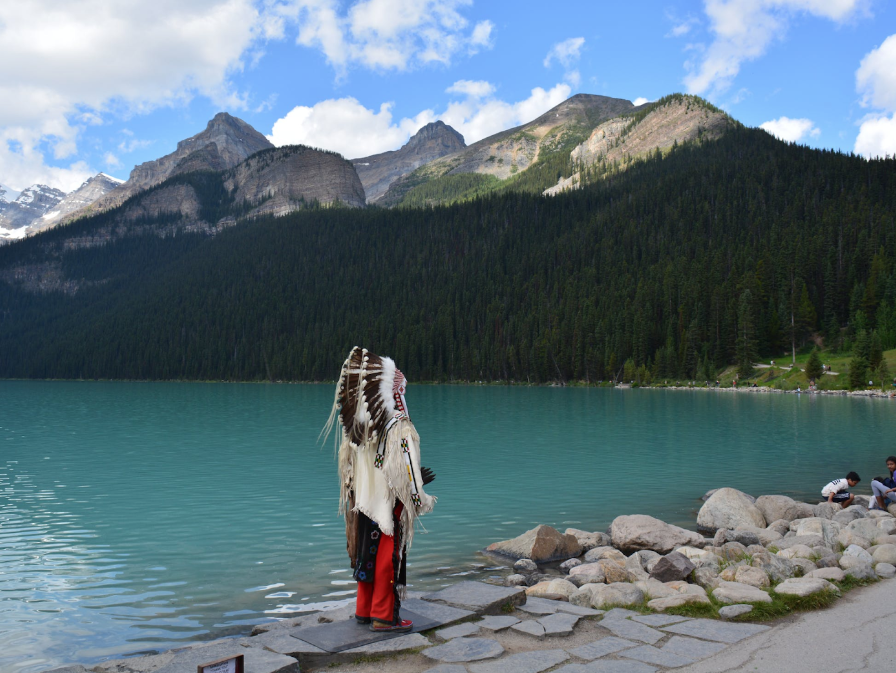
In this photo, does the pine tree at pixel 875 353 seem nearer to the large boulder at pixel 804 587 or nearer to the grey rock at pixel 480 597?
the large boulder at pixel 804 587

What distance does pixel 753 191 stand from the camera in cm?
16050

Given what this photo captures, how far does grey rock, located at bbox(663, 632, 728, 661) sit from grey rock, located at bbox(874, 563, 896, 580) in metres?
4.81

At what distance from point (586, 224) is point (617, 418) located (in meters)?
140

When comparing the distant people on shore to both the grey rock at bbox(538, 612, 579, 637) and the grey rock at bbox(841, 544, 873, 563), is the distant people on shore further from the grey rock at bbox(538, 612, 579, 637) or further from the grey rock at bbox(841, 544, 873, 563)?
the grey rock at bbox(538, 612, 579, 637)

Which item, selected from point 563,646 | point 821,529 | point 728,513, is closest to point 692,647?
point 563,646

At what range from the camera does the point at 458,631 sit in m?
7.15

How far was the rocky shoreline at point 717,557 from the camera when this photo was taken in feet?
28.2

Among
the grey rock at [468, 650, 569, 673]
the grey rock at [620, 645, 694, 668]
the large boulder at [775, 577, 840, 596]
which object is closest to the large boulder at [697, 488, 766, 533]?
the large boulder at [775, 577, 840, 596]

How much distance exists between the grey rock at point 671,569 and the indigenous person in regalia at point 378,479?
4670mm

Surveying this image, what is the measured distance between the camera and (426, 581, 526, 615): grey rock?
7.96 metres

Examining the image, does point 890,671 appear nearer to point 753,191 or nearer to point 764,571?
point 764,571

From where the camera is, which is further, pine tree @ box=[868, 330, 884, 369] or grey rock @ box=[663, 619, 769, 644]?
pine tree @ box=[868, 330, 884, 369]

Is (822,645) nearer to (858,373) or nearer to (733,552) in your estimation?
(733,552)

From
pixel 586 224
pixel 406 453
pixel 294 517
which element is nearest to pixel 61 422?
pixel 294 517
